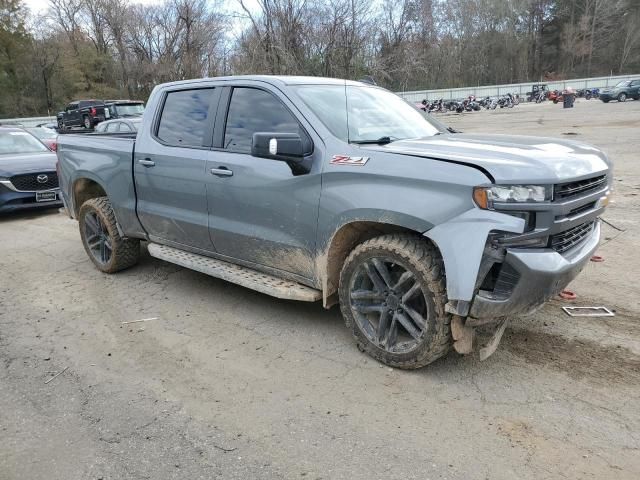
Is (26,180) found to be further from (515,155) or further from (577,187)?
(577,187)

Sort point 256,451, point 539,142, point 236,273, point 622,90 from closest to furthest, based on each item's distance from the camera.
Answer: point 256,451, point 539,142, point 236,273, point 622,90

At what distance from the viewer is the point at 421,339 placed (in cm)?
327

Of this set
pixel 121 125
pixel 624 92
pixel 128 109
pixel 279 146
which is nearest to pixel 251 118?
pixel 279 146

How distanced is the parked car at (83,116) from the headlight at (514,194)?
25.0 m

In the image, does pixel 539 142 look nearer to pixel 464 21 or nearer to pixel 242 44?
pixel 242 44

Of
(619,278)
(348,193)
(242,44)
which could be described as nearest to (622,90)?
(242,44)

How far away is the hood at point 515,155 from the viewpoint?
2.81m

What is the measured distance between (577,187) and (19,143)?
1078 cm

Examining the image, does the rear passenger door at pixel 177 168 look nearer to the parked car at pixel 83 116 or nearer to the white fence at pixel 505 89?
the parked car at pixel 83 116

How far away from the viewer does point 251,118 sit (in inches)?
161

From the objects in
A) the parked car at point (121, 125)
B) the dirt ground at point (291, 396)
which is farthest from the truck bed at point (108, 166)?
the parked car at point (121, 125)

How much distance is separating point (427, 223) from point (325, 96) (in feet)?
5.03

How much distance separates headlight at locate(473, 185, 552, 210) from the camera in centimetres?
279

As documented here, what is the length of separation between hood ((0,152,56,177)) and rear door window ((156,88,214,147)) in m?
5.63
